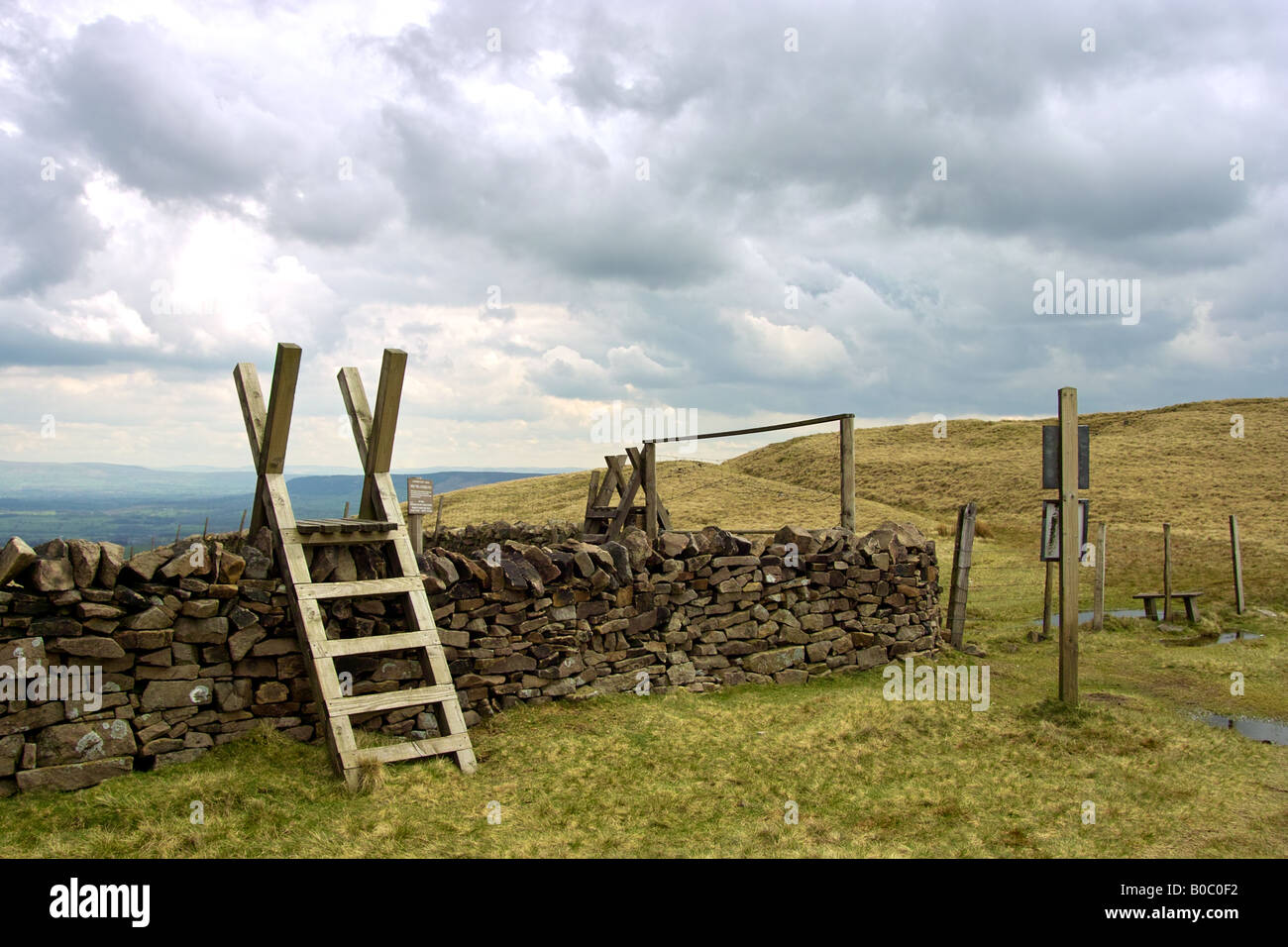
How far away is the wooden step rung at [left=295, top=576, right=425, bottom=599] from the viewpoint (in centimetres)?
598

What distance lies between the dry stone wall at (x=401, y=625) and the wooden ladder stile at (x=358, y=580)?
277mm

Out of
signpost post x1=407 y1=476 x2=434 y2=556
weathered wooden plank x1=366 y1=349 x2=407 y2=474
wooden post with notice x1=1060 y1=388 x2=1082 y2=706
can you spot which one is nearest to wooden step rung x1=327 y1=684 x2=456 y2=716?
signpost post x1=407 y1=476 x2=434 y2=556

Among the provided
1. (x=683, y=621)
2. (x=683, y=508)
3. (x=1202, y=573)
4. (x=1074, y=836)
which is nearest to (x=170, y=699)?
(x=683, y=621)

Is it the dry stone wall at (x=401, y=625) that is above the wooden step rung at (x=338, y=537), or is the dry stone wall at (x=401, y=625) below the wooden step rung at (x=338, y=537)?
below

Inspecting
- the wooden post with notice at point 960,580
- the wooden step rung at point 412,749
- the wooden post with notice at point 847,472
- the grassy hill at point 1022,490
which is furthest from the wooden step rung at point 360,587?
the grassy hill at point 1022,490

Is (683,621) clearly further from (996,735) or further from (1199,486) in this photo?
(1199,486)

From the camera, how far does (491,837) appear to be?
4.91m

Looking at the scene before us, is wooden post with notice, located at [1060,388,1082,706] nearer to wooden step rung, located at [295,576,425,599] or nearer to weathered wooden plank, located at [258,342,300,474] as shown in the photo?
wooden step rung, located at [295,576,425,599]

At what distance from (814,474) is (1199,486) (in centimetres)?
1866

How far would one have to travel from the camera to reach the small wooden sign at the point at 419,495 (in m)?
7.82

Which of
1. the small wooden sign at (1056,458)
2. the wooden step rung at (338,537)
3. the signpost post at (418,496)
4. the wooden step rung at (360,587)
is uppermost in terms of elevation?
the small wooden sign at (1056,458)

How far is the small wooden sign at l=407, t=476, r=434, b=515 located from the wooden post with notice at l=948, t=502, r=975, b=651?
7.41 meters

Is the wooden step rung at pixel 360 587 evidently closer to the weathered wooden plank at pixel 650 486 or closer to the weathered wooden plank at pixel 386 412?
the weathered wooden plank at pixel 386 412

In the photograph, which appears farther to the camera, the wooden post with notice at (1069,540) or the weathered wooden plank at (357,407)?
the wooden post with notice at (1069,540)
